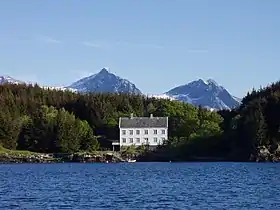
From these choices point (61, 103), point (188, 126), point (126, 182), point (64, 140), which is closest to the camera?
point (126, 182)

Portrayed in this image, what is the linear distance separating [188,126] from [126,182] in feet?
308

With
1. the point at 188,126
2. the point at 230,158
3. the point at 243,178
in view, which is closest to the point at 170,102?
the point at 188,126

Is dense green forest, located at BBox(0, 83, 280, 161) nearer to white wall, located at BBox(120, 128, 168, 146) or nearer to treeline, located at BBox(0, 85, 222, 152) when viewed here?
treeline, located at BBox(0, 85, 222, 152)

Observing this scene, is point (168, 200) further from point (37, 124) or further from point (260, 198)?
point (37, 124)

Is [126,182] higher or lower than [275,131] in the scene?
lower

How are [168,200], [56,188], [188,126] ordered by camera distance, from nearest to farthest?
[168,200], [56,188], [188,126]

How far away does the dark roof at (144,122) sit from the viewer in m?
166

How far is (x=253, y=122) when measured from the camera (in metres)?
132

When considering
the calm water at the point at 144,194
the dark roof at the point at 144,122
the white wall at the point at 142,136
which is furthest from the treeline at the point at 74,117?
the calm water at the point at 144,194

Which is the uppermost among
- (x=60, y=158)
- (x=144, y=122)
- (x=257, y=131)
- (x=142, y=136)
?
(x=144, y=122)

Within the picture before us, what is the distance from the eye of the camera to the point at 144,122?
16738 cm

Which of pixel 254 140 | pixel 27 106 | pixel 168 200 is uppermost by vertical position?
pixel 27 106

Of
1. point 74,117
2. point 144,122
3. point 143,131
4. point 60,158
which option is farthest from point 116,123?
point 60,158

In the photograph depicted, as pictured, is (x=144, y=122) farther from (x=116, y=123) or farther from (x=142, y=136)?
(x=116, y=123)
